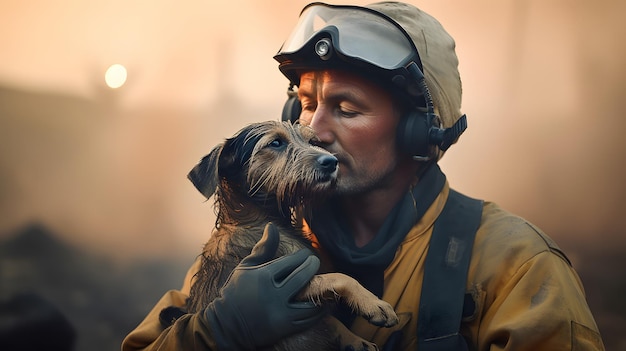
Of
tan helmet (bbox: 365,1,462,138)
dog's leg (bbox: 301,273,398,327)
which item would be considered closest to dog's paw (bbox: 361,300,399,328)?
dog's leg (bbox: 301,273,398,327)

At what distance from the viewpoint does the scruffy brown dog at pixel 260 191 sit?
2.35 metres

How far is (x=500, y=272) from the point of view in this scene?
250 centimetres

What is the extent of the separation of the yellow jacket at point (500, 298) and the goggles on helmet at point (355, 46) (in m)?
0.56

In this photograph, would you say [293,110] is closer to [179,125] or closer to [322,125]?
[322,125]

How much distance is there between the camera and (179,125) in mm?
3828

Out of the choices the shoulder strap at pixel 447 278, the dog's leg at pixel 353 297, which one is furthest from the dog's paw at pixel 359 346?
the shoulder strap at pixel 447 278

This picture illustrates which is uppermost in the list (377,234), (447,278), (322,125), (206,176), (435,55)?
(435,55)

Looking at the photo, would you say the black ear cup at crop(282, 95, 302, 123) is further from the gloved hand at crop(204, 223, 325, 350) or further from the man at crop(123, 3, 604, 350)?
the gloved hand at crop(204, 223, 325, 350)

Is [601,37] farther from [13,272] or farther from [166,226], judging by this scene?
[13,272]

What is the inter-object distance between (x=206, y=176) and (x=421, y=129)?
84 centimetres

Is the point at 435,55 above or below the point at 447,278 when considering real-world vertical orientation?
above

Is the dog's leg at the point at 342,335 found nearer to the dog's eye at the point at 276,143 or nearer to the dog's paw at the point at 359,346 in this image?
the dog's paw at the point at 359,346

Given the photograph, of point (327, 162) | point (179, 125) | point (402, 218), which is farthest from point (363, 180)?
point (179, 125)

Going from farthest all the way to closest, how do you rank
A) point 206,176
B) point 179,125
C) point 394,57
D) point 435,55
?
1. point 179,125
2. point 435,55
3. point 394,57
4. point 206,176
